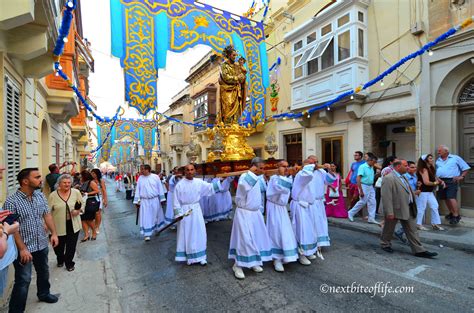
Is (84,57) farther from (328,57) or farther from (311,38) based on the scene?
(328,57)

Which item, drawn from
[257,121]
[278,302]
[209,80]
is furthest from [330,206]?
[209,80]

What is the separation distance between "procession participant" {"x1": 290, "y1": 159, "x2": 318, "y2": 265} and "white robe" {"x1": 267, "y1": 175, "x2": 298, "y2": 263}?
20 cm

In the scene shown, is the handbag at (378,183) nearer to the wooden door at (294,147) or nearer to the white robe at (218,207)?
the white robe at (218,207)

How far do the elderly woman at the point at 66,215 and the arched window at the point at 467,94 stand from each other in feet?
29.8

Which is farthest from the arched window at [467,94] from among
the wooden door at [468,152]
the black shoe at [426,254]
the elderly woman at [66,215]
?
the elderly woman at [66,215]

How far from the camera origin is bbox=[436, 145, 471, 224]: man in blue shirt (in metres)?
6.23

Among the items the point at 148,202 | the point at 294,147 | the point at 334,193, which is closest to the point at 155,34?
the point at 148,202

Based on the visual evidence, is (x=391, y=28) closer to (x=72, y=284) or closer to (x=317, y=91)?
(x=317, y=91)

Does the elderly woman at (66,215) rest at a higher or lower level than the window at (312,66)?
lower

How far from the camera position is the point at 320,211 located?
4.97 m

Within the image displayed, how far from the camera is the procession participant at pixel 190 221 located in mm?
4344

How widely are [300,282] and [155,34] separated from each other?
4696 millimetres

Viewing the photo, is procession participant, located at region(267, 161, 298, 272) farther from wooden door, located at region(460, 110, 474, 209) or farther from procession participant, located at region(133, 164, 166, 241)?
wooden door, located at region(460, 110, 474, 209)

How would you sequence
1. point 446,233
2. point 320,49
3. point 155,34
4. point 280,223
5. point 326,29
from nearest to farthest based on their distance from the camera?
point 280,223 < point 155,34 < point 446,233 < point 326,29 < point 320,49
